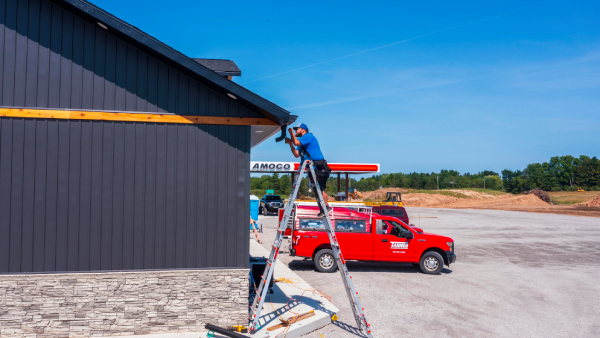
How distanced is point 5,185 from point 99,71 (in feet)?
7.46

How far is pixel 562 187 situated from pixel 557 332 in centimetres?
11526

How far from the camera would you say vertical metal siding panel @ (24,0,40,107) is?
608cm

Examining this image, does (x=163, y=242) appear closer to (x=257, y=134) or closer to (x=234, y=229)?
(x=234, y=229)

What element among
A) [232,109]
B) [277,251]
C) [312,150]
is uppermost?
[232,109]

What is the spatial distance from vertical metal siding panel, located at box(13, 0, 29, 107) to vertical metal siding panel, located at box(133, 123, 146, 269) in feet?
5.84

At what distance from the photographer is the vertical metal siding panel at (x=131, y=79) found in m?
6.37

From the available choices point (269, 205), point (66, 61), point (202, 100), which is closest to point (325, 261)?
point (202, 100)

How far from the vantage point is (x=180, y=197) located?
6508mm

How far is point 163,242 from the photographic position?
6.40m

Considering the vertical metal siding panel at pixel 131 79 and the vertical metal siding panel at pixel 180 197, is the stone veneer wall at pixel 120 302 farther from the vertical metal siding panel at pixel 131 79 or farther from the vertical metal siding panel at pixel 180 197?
the vertical metal siding panel at pixel 131 79

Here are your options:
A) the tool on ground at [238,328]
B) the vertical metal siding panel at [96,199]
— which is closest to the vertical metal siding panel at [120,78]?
the vertical metal siding panel at [96,199]

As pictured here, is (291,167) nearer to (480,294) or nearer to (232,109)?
(480,294)

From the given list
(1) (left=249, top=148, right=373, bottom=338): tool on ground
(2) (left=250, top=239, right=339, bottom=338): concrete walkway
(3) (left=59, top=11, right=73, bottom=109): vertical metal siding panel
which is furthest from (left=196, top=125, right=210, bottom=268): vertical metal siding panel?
(3) (left=59, top=11, right=73, bottom=109): vertical metal siding panel

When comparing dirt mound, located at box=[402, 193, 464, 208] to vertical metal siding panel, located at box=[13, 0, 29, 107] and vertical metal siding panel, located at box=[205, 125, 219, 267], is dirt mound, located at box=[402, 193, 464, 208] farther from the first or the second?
vertical metal siding panel, located at box=[13, 0, 29, 107]
